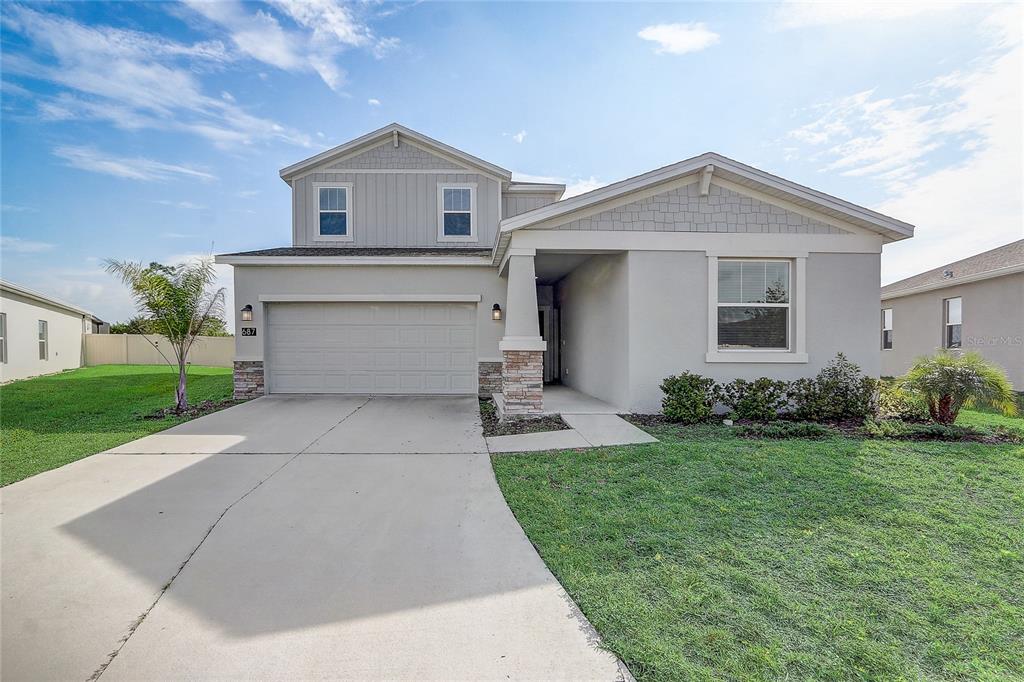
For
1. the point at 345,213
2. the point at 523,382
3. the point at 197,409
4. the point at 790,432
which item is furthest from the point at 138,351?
the point at 790,432

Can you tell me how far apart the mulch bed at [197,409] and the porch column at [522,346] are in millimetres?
6337

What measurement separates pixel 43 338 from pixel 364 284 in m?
15.2

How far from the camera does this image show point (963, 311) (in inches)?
503

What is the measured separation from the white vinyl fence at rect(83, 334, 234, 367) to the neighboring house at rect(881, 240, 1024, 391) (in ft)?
88.8

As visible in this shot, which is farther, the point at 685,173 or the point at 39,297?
the point at 39,297

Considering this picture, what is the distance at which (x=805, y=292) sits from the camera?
806 centimetres

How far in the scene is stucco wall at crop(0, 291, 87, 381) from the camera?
1474 cm

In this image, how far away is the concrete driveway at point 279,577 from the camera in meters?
2.27

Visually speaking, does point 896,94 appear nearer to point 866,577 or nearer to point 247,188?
point 866,577

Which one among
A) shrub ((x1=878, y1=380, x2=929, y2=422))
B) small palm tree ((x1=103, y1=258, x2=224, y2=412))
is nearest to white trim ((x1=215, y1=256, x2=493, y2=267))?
small palm tree ((x1=103, y1=258, x2=224, y2=412))

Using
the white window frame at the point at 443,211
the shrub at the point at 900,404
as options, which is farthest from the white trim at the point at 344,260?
the shrub at the point at 900,404

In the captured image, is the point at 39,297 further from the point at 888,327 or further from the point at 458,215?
the point at 888,327

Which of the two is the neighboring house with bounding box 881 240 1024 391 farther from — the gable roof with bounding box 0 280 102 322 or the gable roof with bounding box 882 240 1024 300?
the gable roof with bounding box 0 280 102 322

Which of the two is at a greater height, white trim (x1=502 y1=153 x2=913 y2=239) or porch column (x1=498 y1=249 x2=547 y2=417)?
white trim (x1=502 y1=153 x2=913 y2=239)
